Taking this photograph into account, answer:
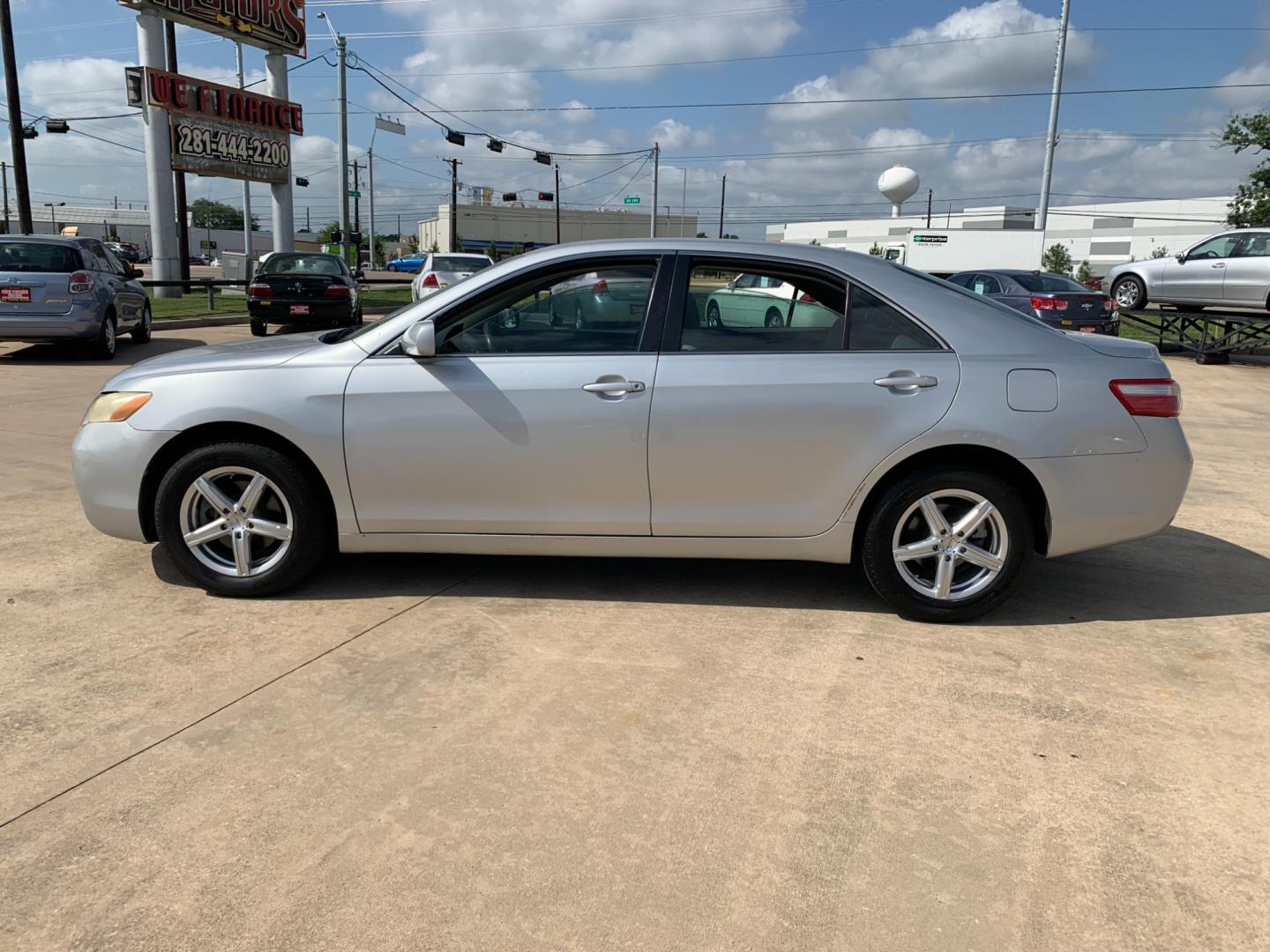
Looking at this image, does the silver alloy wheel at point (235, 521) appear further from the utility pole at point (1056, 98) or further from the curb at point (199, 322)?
the utility pole at point (1056, 98)

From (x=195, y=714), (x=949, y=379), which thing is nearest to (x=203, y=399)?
(x=195, y=714)

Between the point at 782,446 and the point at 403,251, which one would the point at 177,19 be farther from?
the point at 403,251

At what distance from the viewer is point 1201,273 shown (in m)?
16.9

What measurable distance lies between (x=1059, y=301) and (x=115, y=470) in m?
15.7

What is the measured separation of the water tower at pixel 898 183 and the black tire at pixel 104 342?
63.6 meters

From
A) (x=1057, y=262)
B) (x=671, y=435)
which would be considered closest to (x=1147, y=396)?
(x=671, y=435)

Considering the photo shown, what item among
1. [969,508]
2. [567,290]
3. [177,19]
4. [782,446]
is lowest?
[969,508]

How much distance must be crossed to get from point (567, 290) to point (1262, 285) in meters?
16.4

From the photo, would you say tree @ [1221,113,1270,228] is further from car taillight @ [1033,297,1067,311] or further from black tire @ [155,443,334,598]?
black tire @ [155,443,334,598]

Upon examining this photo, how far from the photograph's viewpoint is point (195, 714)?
323 cm

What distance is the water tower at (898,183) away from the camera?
67625 millimetres

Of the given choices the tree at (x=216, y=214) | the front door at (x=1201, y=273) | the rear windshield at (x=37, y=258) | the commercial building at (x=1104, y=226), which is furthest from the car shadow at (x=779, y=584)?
the tree at (x=216, y=214)

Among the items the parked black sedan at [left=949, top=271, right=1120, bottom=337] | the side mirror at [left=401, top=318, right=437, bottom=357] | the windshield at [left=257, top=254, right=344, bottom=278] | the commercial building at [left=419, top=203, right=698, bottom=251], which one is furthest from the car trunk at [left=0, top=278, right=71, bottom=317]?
the commercial building at [left=419, top=203, right=698, bottom=251]

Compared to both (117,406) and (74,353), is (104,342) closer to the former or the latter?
(74,353)
